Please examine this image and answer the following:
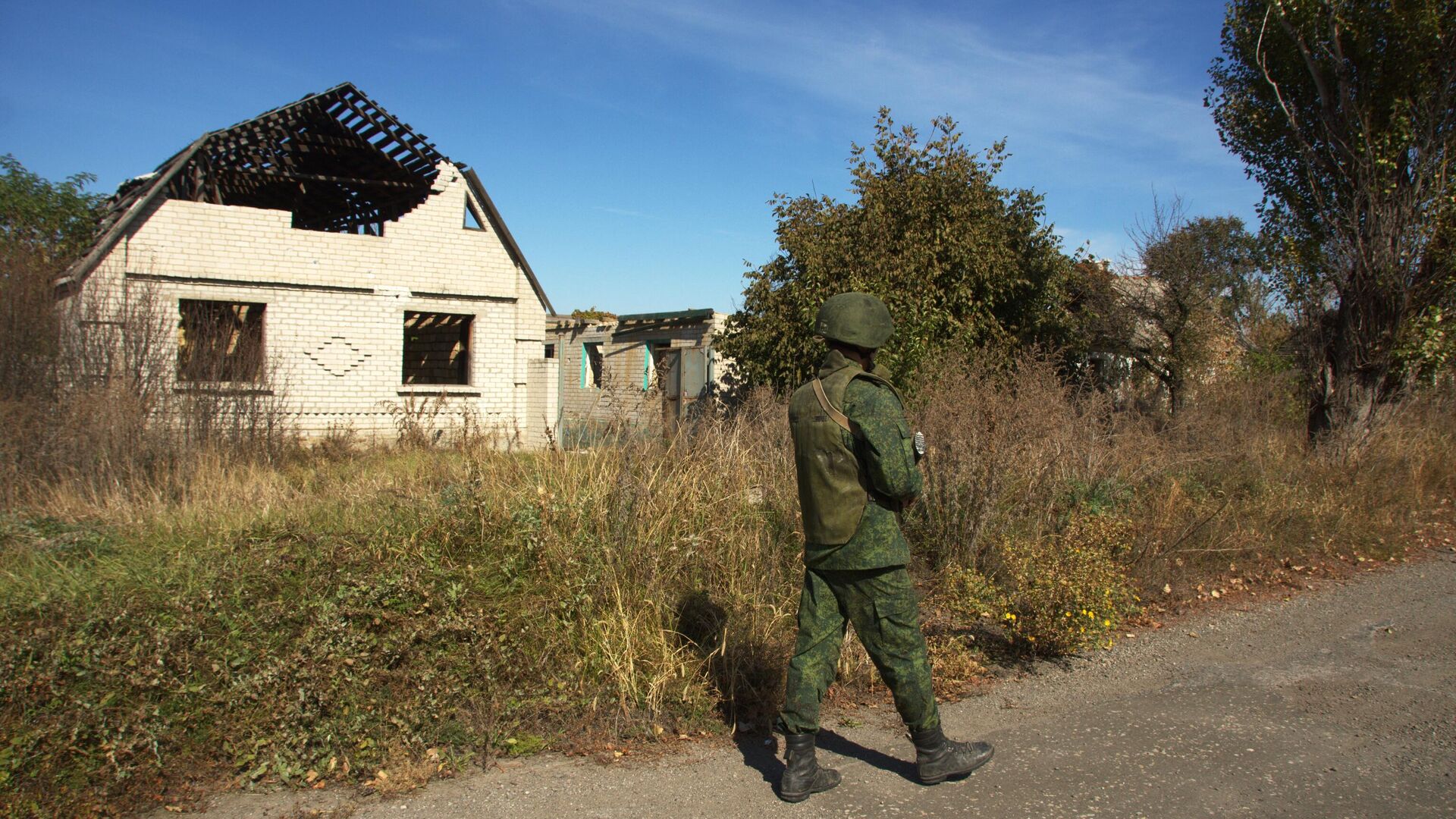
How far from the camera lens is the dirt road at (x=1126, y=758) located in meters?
3.56

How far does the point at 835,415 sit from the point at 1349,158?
11357 mm

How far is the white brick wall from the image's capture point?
12.5 m

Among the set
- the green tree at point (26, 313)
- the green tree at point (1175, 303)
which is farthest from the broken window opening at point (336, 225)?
the green tree at point (1175, 303)

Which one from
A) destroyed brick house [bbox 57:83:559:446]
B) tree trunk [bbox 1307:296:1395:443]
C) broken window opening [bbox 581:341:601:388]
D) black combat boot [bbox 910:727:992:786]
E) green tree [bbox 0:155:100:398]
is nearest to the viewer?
black combat boot [bbox 910:727:992:786]

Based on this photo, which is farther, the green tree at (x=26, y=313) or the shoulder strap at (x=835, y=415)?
the green tree at (x=26, y=313)

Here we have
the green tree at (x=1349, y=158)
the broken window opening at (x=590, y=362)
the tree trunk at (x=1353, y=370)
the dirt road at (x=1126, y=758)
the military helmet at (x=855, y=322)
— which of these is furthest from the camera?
the broken window opening at (x=590, y=362)

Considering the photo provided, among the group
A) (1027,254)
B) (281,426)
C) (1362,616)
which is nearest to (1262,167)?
(1027,254)

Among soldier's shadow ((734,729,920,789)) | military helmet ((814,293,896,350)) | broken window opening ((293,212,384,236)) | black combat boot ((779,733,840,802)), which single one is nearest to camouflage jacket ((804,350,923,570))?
military helmet ((814,293,896,350))

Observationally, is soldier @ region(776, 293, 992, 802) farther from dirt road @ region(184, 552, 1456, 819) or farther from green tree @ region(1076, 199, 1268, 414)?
green tree @ region(1076, 199, 1268, 414)

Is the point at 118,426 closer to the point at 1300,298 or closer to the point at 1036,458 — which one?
the point at 1036,458

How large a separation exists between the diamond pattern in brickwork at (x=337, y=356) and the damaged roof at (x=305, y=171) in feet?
7.91

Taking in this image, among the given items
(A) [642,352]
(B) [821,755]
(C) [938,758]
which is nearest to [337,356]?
(A) [642,352]

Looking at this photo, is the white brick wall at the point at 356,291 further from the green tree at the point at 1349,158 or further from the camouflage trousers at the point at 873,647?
the green tree at the point at 1349,158

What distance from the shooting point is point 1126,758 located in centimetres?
401
